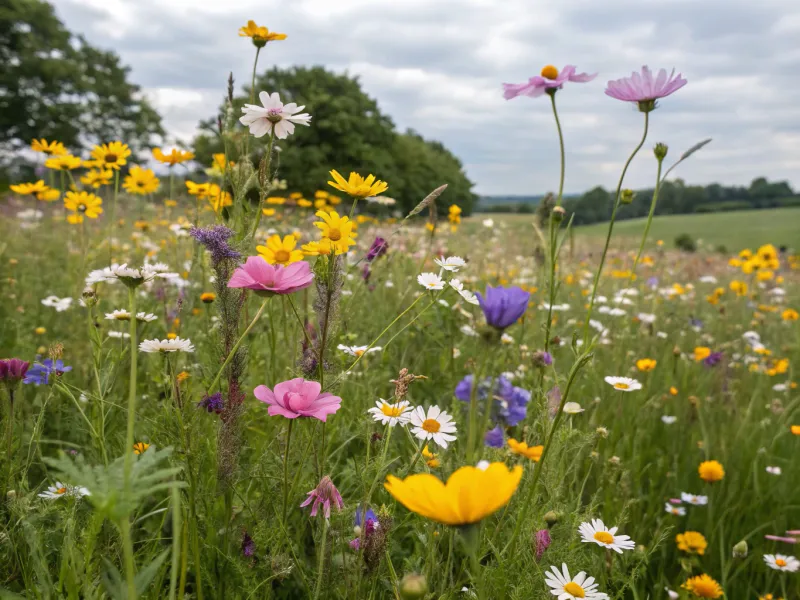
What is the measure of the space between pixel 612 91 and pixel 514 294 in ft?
2.29

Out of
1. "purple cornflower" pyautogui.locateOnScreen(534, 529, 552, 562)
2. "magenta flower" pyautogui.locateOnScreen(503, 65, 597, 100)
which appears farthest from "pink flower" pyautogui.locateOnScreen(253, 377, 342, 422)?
"magenta flower" pyautogui.locateOnScreen(503, 65, 597, 100)

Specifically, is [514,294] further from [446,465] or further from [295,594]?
[295,594]

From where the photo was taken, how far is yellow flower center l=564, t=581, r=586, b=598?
97cm

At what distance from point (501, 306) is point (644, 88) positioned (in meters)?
0.73

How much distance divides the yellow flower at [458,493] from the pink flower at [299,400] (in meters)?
0.37

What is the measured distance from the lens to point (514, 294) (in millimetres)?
879

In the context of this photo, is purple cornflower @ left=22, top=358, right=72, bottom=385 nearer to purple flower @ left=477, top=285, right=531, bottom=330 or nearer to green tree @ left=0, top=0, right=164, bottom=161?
purple flower @ left=477, top=285, right=531, bottom=330

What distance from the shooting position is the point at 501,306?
2.88 ft

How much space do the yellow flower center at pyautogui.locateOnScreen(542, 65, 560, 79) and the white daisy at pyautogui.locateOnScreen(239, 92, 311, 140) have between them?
1.92ft

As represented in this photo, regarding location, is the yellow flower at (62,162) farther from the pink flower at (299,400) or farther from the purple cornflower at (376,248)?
the pink flower at (299,400)

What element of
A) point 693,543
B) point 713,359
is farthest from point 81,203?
point 713,359

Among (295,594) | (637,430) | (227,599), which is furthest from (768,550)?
(227,599)

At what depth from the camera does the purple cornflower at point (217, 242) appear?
1107 millimetres

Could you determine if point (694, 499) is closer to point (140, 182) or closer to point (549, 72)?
point (549, 72)
